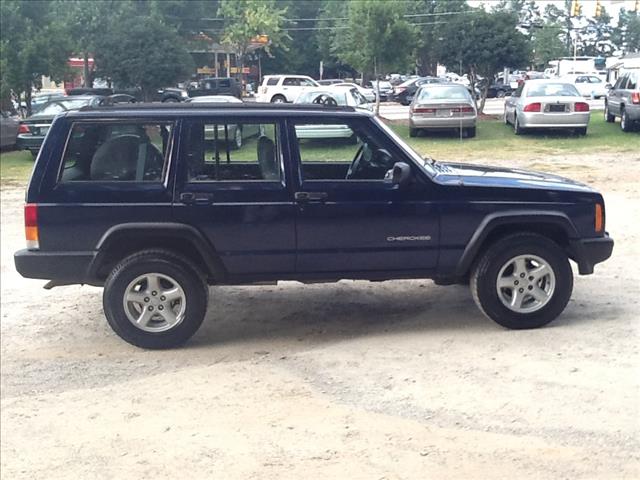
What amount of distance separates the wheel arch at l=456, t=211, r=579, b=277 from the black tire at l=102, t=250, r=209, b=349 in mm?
2021

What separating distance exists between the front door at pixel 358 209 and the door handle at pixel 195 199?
0.67 meters

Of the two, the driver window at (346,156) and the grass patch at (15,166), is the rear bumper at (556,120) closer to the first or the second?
the grass patch at (15,166)

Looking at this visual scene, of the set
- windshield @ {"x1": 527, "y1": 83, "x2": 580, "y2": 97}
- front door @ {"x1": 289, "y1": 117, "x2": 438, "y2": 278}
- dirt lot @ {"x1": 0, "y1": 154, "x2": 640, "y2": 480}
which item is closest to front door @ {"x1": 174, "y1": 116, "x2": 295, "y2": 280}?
front door @ {"x1": 289, "y1": 117, "x2": 438, "y2": 278}

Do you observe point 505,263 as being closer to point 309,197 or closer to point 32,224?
point 309,197

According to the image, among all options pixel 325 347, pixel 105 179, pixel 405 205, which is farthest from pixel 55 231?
pixel 405 205

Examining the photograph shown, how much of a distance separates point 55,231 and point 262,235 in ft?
4.98

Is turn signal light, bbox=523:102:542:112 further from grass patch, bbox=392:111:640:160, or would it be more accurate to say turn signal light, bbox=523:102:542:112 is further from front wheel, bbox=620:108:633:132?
front wheel, bbox=620:108:633:132

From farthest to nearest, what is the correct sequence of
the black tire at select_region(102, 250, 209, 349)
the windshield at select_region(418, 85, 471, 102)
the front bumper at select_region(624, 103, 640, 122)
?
the windshield at select_region(418, 85, 471, 102) → the front bumper at select_region(624, 103, 640, 122) → the black tire at select_region(102, 250, 209, 349)

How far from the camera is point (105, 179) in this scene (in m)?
6.35

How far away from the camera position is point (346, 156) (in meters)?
6.51

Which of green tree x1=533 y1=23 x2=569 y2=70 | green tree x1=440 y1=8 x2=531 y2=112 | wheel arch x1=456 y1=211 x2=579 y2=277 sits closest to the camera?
wheel arch x1=456 y1=211 x2=579 y2=277

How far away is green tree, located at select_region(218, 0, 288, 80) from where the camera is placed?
146ft

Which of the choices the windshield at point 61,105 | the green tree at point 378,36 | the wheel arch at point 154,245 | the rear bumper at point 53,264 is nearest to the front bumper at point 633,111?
the green tree at point 378,36

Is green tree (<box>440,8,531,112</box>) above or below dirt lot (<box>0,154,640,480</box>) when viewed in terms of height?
above
